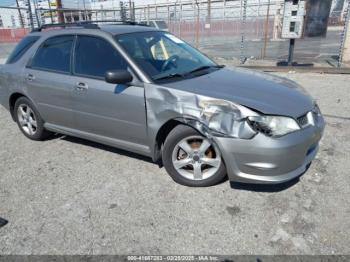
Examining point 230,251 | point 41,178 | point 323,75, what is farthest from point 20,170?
A: point 323,75

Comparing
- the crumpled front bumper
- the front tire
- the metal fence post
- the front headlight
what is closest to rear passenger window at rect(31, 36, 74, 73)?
the front tire

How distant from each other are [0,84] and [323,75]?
8384 millimetres

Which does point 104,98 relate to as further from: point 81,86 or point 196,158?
point 196,158

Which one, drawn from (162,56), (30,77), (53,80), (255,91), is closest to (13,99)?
(30,77)

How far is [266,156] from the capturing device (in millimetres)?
2830

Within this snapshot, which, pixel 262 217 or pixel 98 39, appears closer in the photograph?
pixel 262 217

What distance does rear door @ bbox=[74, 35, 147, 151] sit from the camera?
3.44 m

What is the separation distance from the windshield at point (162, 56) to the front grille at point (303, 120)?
1333mm

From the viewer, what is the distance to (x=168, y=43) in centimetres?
422

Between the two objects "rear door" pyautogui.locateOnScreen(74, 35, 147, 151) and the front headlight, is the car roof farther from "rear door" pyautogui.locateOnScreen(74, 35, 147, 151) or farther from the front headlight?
the front headlight

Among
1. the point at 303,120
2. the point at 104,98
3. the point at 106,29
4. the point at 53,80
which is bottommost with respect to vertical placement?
the point at 303,120

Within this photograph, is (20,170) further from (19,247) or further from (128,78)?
(128,78)

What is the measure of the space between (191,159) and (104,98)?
124 cm

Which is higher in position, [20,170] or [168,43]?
[168,43]
